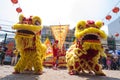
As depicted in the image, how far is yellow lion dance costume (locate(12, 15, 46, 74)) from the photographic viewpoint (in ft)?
29.7

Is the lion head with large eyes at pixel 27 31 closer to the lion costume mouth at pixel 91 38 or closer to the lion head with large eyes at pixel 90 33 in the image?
the lion head with large eyes at pixel 90 33

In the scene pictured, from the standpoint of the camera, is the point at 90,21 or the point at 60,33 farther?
the point at 60,33

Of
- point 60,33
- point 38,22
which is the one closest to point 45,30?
point 60,33

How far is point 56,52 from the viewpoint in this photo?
14.0 meters

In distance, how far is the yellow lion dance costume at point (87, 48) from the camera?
8.63 meters

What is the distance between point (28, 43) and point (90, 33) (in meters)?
2.30

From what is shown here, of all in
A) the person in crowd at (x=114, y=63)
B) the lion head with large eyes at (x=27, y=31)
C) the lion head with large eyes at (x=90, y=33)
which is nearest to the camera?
the lion head with large eyes at (x=90, y=33)

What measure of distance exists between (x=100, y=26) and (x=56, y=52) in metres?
5.30

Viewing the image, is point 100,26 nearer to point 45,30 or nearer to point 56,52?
point 56,52

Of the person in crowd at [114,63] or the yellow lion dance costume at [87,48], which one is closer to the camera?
the yellow lion dance costume at [87,48]

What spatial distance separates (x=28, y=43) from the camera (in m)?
9.24

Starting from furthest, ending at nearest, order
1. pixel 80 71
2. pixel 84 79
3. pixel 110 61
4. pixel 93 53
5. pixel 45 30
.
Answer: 1. pixel 45 30
2. pixel 110 61
3. pixel 80 71
4. pixel 93 53
5. pixel 84 79

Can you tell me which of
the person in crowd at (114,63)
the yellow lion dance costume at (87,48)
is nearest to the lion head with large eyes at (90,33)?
the yellow lion dance costume at (87,48)

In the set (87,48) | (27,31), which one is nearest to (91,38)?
(87,48)
